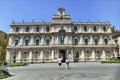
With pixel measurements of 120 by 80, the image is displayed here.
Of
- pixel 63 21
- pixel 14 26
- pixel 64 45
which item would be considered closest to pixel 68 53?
pixel 64 45

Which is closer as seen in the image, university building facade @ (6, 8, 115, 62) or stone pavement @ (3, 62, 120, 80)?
stone pavement @ (3, 62, 120, 80)

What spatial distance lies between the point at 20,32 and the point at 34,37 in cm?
454

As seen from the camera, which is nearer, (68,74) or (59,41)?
(68,74)

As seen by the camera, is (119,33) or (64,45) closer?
(64,45)

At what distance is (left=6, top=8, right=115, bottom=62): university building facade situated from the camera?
51188 millimetres

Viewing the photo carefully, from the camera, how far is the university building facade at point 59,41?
2015 inches

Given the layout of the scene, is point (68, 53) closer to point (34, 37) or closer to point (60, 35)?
point (60, 35)

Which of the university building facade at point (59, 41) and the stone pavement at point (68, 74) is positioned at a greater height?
the university building facade at point (59, 41)

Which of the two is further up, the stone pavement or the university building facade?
the university building facade

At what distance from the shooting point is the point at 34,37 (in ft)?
174

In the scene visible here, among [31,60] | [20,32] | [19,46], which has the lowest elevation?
[31,60]

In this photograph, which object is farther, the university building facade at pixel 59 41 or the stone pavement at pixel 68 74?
the university building facade at pixel 59 41

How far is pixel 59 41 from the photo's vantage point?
51.4m

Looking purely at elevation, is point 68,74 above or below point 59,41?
below
